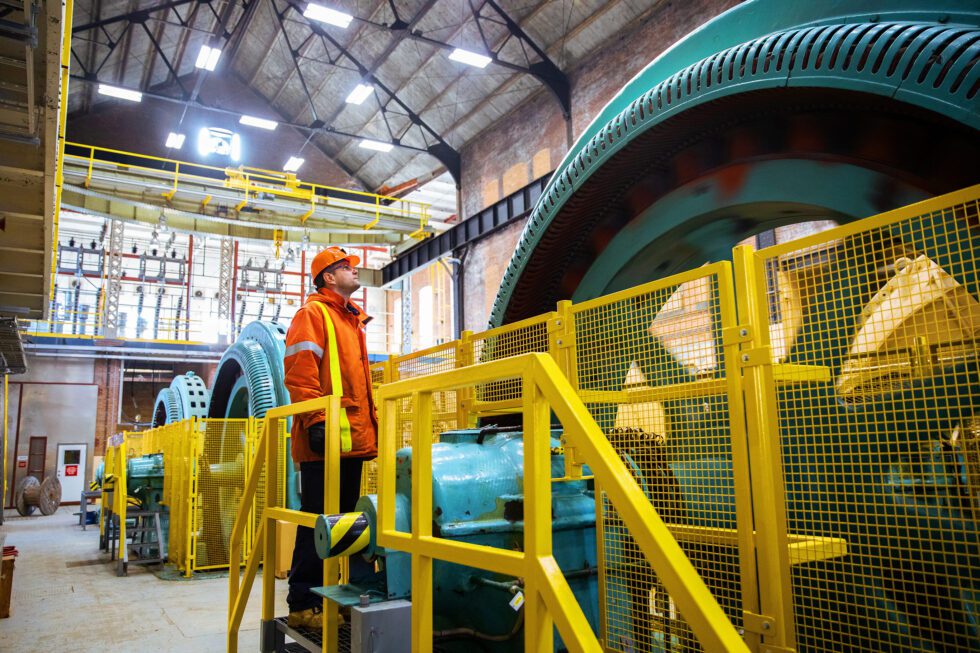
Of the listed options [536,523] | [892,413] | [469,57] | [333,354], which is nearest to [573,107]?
[469,57]

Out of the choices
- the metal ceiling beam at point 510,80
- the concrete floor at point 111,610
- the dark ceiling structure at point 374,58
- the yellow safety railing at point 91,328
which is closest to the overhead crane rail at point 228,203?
the dark ceiling structure at point 374,58

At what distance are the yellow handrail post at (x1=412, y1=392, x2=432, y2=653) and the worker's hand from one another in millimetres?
1101

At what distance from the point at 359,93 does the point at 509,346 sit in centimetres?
1470

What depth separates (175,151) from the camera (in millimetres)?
20969

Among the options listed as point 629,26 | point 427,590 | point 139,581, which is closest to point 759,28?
point 427,590

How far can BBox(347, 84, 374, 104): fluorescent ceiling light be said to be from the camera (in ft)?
54.7

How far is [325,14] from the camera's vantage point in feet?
44.8

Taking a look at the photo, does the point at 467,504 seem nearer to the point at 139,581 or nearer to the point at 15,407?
the point at 139,581

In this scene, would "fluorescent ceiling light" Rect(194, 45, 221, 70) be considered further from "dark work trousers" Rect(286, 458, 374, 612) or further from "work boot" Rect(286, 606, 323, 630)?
"work boot" Rect(286, 606, 323, 630)

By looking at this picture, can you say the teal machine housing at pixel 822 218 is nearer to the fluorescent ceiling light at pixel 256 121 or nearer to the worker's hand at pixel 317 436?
the worker's hand at pixel 317 436

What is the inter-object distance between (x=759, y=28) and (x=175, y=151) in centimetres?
2125

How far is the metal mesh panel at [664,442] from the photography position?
7.59 ft

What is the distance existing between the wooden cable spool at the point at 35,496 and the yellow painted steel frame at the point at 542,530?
17.9 meters

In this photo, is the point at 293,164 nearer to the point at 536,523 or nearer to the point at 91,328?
the point at 91,328
